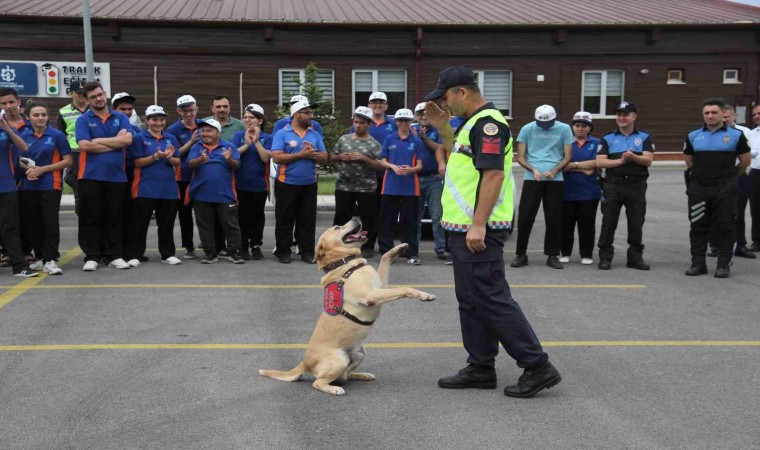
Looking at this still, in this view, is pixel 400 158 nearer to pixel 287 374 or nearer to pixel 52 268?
pixel 52 268

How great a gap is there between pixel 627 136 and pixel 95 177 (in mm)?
6496

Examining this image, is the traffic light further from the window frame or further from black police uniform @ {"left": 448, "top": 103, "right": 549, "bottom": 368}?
black police uniform @ {"left": 448, "top": 103, "right": 549, "bottom": 368}

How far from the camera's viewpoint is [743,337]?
6.36 meters

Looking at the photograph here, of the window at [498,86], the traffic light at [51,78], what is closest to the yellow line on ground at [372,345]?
the traffic light at [51,78]

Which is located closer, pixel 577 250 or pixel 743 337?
pixel 743 337

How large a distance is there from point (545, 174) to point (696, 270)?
213 centimetres

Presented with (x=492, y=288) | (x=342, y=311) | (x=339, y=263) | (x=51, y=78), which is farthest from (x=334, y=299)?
Result: (x=51, y=78)

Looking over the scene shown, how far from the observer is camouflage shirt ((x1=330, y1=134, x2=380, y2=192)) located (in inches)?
388

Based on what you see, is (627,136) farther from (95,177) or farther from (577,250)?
(95,177)

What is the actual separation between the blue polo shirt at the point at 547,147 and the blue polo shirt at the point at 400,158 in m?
1.43

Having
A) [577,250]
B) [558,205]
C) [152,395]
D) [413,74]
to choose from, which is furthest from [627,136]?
[413,74]

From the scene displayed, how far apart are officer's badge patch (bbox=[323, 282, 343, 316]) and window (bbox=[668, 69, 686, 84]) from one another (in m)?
26.2

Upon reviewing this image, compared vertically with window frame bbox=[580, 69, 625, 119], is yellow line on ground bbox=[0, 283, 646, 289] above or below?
below

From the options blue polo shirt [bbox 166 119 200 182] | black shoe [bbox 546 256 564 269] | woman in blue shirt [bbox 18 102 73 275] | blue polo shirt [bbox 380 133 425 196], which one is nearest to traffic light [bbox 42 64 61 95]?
blue polo shirt [bbox 166 119 200 182]
